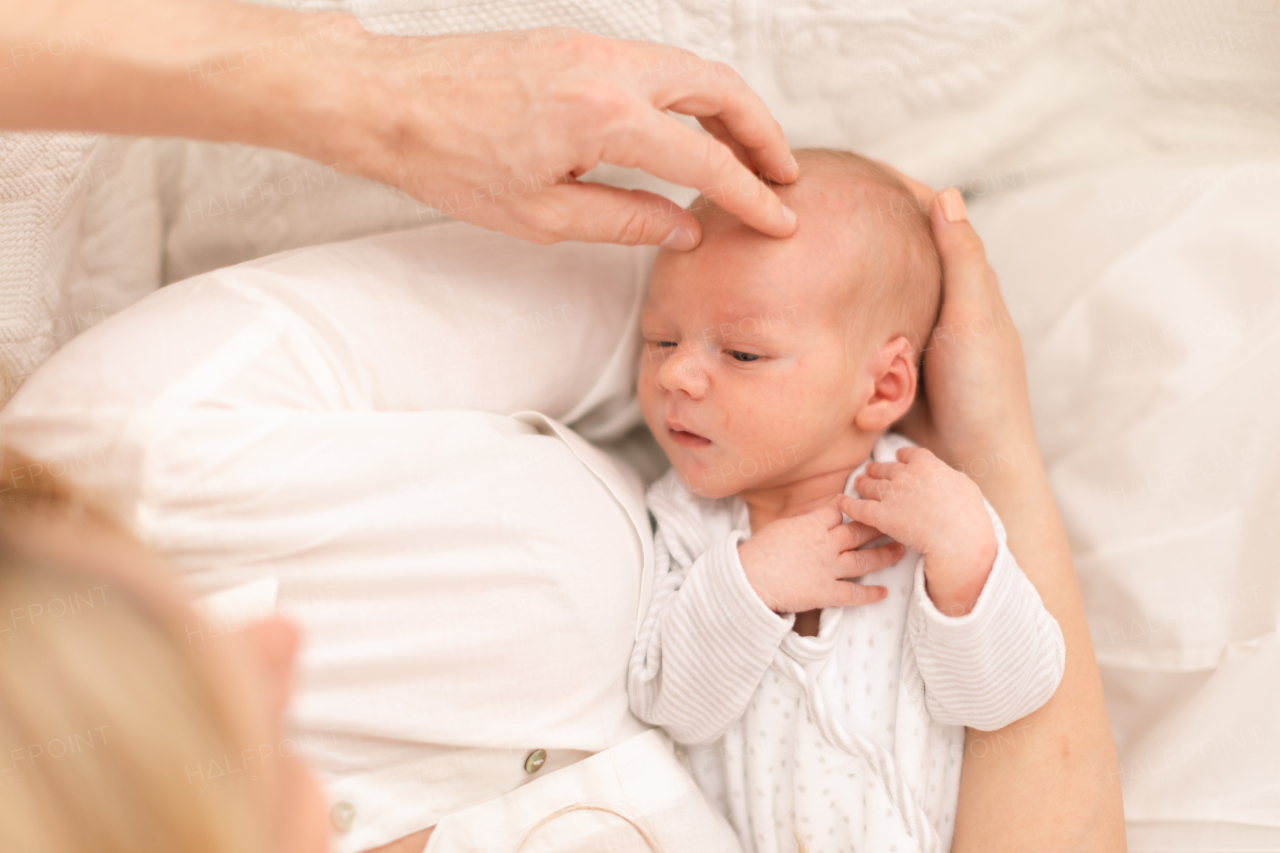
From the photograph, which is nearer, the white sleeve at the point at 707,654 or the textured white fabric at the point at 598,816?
the textured white fabric at the point at 598,816

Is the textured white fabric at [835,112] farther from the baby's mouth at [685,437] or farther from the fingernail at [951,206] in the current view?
the baby's mouth at [685,437]

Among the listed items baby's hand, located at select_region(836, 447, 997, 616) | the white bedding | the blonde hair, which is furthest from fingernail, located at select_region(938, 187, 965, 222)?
the blonde hair

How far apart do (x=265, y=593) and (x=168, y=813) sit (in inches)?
11.9

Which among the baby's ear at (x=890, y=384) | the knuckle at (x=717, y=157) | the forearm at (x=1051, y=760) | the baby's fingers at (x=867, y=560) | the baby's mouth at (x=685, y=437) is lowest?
the forearm at (x=1051, y=760)

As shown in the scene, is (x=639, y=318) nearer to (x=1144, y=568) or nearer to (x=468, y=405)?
(x=468, y=405)

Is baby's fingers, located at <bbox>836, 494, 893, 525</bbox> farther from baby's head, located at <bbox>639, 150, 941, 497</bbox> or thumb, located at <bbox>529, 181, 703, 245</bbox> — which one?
thumb, located at <bbox>529, 181, 703, 245</bbox>

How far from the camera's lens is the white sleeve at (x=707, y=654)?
1.09m

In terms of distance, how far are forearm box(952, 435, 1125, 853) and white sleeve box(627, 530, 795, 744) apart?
32cm

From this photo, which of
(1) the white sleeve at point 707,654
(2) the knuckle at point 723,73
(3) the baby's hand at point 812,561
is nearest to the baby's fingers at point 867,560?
(3) the baby's hand at point 812,561

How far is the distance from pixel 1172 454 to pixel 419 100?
3.78 ft

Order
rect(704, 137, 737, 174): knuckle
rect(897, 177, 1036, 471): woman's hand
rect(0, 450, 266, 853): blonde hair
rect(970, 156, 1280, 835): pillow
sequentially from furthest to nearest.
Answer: rect(897, 177, 1036, 471): woman's hand
rect(970, 156, 1280, 835): pillow
rect(704, 137, 737, 174): knuckle
rect(0, 450, 266, 853): blonde hair

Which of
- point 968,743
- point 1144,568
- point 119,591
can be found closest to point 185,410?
point 119,591

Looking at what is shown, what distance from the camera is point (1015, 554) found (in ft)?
3.77

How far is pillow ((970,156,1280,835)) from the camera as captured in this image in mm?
1089
